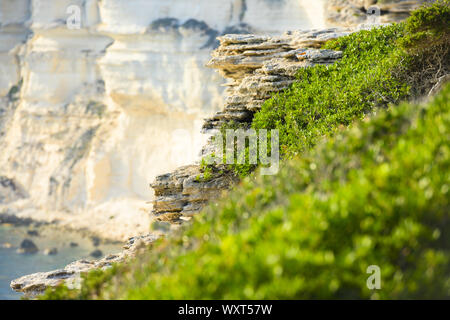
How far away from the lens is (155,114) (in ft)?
142

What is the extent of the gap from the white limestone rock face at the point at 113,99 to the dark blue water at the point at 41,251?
1.54 metres

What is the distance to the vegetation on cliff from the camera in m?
5.51

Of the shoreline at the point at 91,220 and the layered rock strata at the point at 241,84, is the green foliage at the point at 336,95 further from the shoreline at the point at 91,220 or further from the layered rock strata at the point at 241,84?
the shoreline at the point at 91,220

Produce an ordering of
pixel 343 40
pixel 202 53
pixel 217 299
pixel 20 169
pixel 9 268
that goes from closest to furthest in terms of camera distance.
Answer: pixel 217 299 → pixel 343 40 → pixel 9 268 → pixel 202 53 → pixel 20 169

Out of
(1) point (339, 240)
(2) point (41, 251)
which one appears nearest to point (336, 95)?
(1) point (339, 240)

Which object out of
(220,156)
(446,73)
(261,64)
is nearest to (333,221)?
(220,156)

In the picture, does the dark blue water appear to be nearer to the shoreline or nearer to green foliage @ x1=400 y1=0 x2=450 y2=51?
the shoreline

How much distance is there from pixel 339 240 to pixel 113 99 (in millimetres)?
39285

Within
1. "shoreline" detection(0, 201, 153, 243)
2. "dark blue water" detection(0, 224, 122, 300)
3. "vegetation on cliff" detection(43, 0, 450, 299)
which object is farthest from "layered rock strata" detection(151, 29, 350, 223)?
"dark blue water" detection(0, 224, 122, 300)

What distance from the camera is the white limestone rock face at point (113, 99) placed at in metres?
41.8

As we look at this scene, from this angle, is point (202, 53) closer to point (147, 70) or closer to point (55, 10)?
point (147, 70)

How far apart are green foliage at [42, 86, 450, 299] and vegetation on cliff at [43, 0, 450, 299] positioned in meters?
0.01

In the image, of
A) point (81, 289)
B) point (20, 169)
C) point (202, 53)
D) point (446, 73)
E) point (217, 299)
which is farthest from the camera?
point (20, 169)

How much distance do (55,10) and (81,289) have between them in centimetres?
4356
